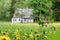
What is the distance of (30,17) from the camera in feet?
205

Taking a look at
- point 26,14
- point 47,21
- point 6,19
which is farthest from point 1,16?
point 47,21

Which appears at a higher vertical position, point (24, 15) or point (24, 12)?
point (24, 12)

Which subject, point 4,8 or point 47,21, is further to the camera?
point 4,8

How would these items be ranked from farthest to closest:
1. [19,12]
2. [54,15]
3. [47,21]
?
[19,12] → [54,15] → [47,21]

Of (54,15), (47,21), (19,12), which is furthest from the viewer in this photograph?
(19,12)

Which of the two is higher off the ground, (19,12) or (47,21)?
(47,21)

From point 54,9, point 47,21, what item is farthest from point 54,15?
point 47,21

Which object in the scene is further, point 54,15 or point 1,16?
point 1,16

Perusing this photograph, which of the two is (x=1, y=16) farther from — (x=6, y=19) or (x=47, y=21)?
(x=47, y=21)

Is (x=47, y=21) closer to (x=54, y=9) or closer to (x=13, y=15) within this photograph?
(x=54, y=9)

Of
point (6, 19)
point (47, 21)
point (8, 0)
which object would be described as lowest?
point (6, 19)

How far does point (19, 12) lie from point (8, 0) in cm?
409

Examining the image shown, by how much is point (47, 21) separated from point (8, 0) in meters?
52.8

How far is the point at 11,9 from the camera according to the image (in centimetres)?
6328
